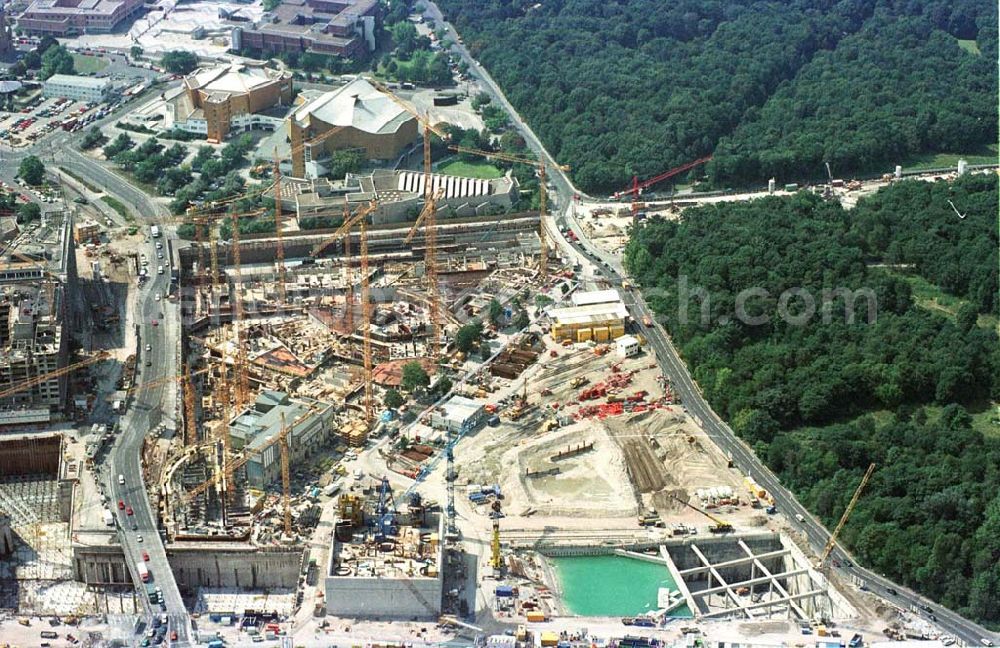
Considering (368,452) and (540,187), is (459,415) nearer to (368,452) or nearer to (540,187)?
(368,452)

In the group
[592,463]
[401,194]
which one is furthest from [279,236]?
[592,463]

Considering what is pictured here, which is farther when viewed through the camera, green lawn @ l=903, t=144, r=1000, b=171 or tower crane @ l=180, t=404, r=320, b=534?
green lawn @ l=903, t=144, r=1000, b=171

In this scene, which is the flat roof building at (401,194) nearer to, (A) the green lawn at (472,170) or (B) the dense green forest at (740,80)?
(A) the green lawn at (472,170)

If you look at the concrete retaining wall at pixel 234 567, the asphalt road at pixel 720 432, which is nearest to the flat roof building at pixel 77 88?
the asphalt road at pixel 720 432

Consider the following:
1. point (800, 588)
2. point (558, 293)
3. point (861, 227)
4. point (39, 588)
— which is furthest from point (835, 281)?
point (39, 588)

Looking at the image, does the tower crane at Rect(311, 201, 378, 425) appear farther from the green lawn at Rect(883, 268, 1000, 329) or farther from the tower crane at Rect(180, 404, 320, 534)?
the green lawn at Rect(883, 268, 1000, 329)

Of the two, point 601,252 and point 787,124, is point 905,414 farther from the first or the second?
point 787,124

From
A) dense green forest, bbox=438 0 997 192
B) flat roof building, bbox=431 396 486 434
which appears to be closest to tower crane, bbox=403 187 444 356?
flat roof building, bbox=431 396 486 434
